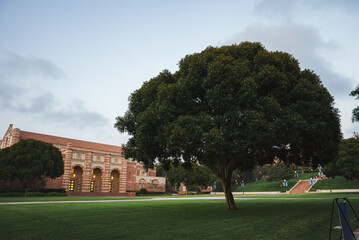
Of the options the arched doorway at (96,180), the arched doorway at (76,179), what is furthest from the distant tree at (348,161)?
the arched doorway at (76,179)

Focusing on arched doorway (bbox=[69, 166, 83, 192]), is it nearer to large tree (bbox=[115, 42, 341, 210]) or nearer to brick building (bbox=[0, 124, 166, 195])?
brick building (bbox=[0, 124, 166, 195])

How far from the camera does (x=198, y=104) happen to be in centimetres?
1450

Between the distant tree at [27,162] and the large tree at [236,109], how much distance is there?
32.2 meters

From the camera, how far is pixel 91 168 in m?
60.0

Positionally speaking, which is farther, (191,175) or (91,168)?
(191,175)

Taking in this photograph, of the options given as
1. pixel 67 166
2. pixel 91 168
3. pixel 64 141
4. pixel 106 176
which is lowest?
pixel 106 176

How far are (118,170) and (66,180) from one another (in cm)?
1504

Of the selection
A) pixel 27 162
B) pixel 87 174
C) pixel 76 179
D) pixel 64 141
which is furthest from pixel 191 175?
pixel 27 162

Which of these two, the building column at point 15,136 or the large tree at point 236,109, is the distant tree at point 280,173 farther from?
the building column at point 15,136

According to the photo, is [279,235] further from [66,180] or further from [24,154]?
[66,180]

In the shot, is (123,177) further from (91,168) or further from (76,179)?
(76,179)

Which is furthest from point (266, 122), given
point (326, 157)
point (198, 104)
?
point (326, 157)

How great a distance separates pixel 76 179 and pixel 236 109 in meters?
58.4

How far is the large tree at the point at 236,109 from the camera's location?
12.2 metres
